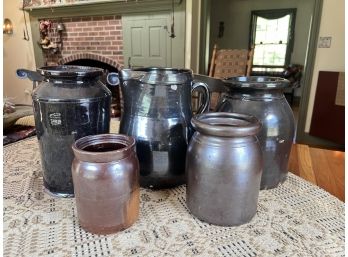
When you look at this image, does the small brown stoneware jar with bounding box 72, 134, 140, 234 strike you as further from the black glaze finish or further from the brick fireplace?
the brick fireplace

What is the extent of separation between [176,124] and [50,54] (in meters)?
3.02

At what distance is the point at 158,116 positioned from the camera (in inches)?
21.0


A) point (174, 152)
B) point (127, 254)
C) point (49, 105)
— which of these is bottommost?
point (127, 254)

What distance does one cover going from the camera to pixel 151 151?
545 millimetres

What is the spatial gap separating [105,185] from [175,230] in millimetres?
152

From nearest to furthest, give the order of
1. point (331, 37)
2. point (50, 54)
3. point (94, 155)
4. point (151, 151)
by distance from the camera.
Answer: point (94, 155), point (151, 151), point (331, 37), point (50, 54)

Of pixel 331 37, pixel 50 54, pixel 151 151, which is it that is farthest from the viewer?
pixel 50 54

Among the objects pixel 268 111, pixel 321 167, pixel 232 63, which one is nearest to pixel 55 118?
pixel 268 111

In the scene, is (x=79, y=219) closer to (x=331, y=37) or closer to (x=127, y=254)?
(x=127, y=254)

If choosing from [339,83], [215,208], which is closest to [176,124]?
[215,208]

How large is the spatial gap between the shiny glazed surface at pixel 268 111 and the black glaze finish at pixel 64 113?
28 cm

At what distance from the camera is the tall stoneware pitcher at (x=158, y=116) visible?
53 cm

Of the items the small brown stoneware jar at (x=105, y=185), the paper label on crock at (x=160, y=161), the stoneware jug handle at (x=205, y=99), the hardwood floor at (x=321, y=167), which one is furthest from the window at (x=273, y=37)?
the small brown stoneware jar at (x=105, y=185)

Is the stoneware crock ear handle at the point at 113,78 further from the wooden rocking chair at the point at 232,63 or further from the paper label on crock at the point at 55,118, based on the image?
the wooden rocking chair at the point at 232,63
